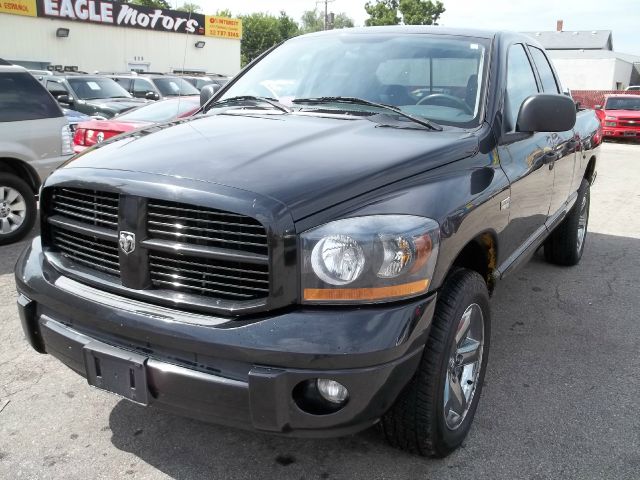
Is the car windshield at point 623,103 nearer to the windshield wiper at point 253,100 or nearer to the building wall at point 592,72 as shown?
the windshield wiper at point 253,100

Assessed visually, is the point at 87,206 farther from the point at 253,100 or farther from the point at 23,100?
the point at 23,100

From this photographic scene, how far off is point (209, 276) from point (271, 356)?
15.3 inches

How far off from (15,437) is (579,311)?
365 cm

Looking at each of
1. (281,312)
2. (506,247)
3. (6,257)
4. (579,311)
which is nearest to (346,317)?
(281,312)

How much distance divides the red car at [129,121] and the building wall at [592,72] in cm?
4285

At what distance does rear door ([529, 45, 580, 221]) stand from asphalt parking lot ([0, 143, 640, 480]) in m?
0.88

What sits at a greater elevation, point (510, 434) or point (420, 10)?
point (420, 10)

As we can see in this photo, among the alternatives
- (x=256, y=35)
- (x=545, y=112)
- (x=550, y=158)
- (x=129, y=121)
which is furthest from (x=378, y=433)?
(x=256, y=35)

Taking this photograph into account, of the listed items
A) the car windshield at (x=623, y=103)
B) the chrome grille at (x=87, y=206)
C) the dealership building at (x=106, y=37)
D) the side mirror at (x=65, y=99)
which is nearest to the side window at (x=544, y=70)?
the chrome grille at (x=87, y=206)

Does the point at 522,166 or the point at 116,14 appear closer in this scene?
the point at 522,166

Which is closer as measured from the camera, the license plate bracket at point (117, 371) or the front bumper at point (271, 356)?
the front bumper at point (271, 356)

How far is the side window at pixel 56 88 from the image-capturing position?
42.9 ft

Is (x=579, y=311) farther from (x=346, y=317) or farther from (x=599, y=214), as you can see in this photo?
(x=599, y=214)

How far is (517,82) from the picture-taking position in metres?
3.55
